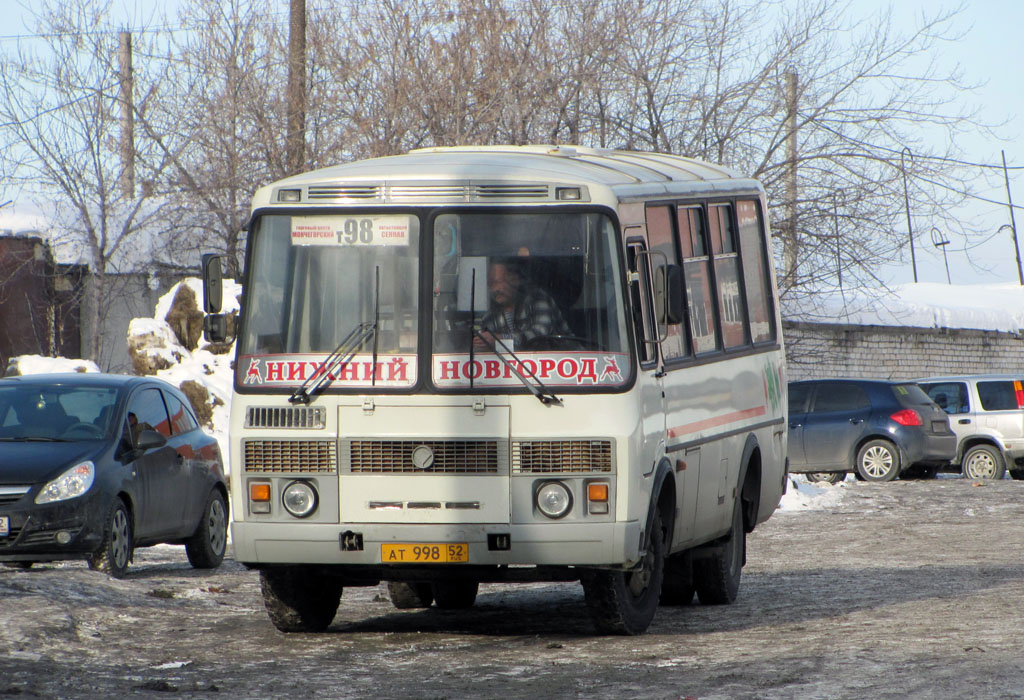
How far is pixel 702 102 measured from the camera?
26781mm

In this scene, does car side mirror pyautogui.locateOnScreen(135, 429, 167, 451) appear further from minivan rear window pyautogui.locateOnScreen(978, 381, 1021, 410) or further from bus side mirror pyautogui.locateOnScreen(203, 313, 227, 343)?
minivan rear window pyautogui.locateOnScreen(978, 381, 1021, 410)

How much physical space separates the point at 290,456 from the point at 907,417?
58.1 ft

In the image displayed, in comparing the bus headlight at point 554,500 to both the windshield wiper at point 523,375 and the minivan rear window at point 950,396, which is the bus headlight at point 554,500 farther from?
the minivan rear window at point 950,396

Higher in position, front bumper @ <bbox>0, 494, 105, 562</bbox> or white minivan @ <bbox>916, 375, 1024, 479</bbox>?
white minivan @ <bbox>916, 375, 1024, 479</bbox>

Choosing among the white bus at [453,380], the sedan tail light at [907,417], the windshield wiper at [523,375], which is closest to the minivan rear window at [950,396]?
the sedan tail light at [907,417]

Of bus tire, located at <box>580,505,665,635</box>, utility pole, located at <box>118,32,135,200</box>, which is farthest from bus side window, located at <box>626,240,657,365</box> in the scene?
utility pole, located at <box>118,32,135,200</box>

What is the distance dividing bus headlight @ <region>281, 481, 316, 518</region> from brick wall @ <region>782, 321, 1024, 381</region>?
26.2 metres

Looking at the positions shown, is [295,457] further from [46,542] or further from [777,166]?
[777,166]

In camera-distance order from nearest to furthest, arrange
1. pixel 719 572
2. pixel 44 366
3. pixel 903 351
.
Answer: pixel 719 572 < pixel 44 366 < pixel 903 351

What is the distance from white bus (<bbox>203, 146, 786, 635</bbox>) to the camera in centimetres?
845

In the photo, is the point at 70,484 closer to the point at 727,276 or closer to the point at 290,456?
the point at 290,456

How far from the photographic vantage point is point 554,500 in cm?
843

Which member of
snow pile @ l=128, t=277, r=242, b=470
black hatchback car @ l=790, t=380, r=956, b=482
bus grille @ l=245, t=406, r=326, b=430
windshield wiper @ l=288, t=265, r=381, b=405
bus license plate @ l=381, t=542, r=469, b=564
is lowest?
bus license plate @ l=381, t=542, r=469, b=564

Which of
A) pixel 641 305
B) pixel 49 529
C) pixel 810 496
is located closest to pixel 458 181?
pixel 641 305
